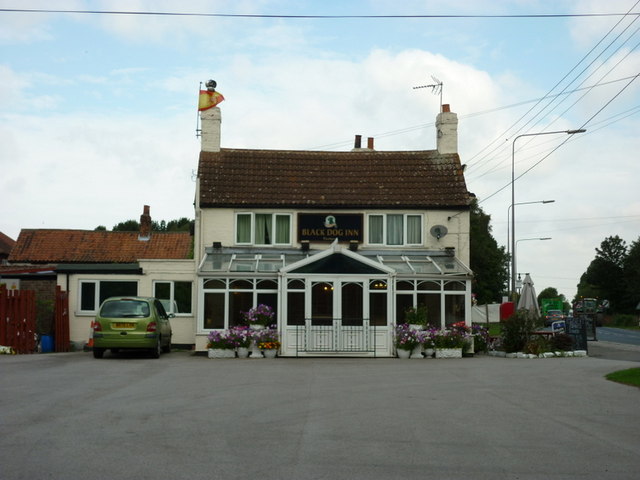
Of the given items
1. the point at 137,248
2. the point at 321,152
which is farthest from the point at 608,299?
the point at 321,152

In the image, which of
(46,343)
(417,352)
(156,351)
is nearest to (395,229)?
→ (417,352)

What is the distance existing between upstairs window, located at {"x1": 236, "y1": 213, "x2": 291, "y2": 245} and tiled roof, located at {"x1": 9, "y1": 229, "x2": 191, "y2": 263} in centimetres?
2252

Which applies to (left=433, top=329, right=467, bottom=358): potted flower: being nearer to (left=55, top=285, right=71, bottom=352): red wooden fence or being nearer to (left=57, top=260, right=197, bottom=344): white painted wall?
(left=57, top=260, right=197, bottom=344): white painted wall

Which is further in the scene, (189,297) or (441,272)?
(189,297)

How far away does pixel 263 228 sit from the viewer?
28.5m

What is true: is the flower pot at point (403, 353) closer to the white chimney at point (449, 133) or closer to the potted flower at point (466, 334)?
the potted flower at point (466, 334)

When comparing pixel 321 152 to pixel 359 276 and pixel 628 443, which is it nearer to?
pixel 359 276

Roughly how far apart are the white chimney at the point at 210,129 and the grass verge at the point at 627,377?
58.3 feet

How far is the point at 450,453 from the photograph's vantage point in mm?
8906

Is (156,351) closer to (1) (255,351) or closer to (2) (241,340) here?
(2) (241,340)

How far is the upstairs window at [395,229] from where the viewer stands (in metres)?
28.6

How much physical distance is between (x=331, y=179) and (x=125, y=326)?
1052cm

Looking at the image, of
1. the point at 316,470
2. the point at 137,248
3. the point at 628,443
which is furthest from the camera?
the point at 137,248

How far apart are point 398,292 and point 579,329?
237 inches
